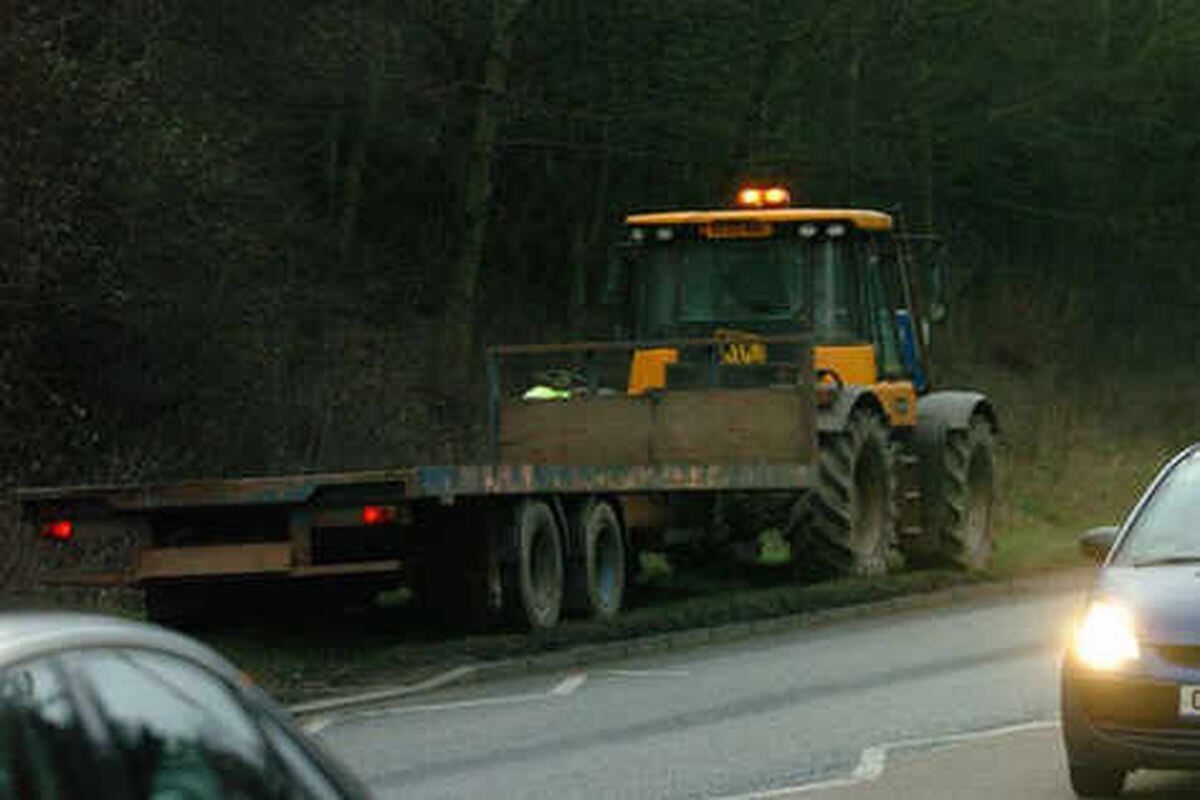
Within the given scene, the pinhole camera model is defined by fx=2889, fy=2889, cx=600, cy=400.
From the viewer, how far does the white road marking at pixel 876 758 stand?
11359 millimetres

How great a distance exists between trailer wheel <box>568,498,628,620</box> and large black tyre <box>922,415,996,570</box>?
471 centimetres

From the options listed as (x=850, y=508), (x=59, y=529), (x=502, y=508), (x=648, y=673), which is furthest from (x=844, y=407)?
(x=59, y=529)

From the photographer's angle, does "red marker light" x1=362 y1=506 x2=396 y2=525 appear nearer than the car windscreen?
No

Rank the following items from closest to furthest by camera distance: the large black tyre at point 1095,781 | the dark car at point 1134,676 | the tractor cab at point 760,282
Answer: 1. the dark car at point 1134,676
2. the large black tyre at point 1095,781
3. the tractor cab at point 760,282

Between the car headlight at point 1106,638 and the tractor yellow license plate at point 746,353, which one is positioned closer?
the car headlight at point 1106,638

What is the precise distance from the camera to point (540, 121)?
117 ft

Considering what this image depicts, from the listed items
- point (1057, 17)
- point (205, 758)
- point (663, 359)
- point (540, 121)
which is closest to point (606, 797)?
point (205, 758)

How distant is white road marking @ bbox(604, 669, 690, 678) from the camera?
16.9 metres

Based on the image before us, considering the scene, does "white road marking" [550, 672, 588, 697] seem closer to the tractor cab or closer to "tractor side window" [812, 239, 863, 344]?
the tractor cab

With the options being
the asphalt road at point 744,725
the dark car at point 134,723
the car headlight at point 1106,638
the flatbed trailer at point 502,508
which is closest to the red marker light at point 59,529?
the flatbed trailer at point 502,508

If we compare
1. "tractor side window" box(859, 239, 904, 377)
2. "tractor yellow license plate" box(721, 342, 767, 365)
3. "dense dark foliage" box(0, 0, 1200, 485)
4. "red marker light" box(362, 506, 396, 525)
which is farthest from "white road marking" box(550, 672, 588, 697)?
"tractor side window" box(859, 239, 904, 377)

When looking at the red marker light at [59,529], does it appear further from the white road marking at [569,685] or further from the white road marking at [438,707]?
the white road marking at [569,685]

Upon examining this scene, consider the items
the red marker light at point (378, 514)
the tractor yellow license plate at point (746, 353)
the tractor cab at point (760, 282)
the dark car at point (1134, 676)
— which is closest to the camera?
the dark car at point (1134, 676)

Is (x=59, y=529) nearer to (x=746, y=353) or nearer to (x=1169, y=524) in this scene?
(x=746, y=353)
